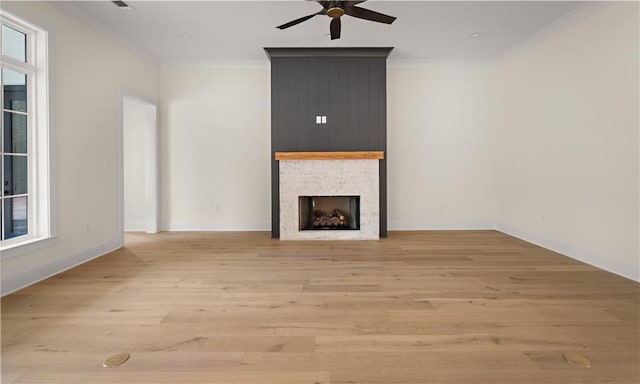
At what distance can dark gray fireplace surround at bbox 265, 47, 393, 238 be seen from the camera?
4.93 m

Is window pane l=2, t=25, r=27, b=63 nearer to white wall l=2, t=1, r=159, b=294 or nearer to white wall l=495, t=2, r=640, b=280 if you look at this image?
white wall l=2, t=1, r=159, b=294

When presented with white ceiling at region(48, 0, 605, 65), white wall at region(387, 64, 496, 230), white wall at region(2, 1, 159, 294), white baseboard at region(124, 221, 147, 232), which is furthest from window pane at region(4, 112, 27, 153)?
white wall at region(387, 64, 496, 230)

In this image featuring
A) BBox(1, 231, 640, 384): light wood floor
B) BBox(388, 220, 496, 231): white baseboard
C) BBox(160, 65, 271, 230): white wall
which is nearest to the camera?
BBox(1, 231, 640, 384): light wood floor

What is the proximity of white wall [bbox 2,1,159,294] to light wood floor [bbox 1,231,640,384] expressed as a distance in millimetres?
264

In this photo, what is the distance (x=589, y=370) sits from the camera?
5.48 ft

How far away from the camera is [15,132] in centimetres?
301

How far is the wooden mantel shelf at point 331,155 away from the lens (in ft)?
15.7

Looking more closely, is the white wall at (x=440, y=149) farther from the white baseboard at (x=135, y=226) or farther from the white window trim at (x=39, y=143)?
the white window trim at (x=39, y=143)

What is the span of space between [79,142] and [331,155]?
3131mm

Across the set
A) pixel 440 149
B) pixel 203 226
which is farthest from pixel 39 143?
pixel 440 149

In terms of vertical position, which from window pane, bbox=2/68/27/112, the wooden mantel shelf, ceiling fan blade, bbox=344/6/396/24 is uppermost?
ceiling fan blade, bbox=344/6/396/24

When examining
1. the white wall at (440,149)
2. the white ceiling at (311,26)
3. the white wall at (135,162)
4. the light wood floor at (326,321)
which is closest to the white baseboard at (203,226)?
the white wall at (135,162)

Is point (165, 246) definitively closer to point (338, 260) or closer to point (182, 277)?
point (182, 277)

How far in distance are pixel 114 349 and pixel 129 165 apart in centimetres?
434
